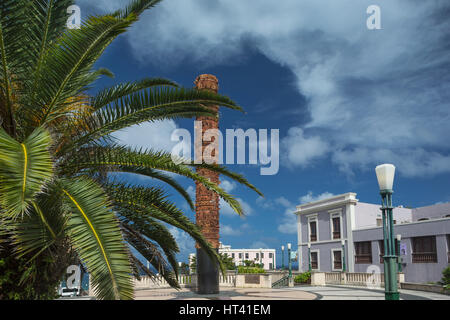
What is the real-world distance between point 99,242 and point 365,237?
122 feet

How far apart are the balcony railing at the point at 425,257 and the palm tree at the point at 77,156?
29.4 meters

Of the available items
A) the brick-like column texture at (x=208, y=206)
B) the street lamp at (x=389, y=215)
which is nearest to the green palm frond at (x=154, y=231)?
the street lamp at (x=389, y=215)

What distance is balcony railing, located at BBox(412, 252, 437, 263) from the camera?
32544 mm

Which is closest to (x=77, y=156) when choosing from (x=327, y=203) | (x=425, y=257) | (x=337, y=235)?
(x=425, y=257)

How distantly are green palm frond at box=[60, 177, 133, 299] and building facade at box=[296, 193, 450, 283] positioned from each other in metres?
31.9

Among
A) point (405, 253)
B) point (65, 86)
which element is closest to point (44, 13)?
point (65, 86)

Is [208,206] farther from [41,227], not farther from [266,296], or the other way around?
[41,227]

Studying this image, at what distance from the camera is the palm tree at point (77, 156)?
512 cm

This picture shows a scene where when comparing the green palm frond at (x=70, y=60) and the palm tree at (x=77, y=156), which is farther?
the green palm frond at (x=70, y=60)

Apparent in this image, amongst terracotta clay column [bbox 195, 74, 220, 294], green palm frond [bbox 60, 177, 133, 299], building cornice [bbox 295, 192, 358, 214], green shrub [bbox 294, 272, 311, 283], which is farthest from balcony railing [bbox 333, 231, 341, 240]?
green palm frond [bbox 60, 177, 133, 299]

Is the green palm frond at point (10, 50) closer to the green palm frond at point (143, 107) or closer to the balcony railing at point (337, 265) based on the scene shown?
the green palm frond at point (143, 107)

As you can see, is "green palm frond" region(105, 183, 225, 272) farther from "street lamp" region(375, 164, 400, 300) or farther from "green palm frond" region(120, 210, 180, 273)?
"street lamp" region(375, 164, 400, 300)

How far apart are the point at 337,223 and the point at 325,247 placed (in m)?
2.94

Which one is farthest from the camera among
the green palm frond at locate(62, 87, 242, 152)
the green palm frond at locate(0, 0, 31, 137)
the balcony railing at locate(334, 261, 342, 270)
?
the balcony railing at locate(334, 261, 342, 270)
